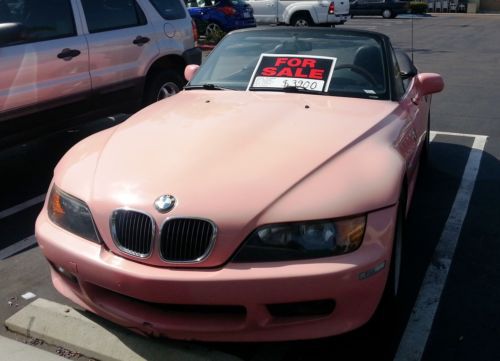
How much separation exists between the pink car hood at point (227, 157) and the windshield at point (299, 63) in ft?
0.60

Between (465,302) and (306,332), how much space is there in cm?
128

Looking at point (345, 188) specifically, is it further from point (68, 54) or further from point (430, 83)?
point (68, 54)

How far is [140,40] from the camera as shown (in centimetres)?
654

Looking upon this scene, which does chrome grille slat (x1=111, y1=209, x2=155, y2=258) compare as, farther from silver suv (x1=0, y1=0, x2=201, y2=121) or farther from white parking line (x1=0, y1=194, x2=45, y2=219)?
silver suv (x1=0, y1=0, x2=201, y2=121)

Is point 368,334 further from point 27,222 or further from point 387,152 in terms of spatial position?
point 27,222

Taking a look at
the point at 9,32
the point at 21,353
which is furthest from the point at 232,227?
the point at 9,32

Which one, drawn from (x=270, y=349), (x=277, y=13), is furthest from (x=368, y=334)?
(x=277, y=13)

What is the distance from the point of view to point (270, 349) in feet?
9.66

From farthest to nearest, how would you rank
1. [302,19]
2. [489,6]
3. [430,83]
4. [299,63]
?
1. [489,6]
2. [302,19]
3. [430,83]
4. [299,63]

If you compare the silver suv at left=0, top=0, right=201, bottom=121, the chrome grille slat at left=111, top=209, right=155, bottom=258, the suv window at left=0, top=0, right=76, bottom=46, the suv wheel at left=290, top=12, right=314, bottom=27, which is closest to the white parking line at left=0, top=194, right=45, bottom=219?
the silver suv at left=0, top=0, right=201, bottom=121

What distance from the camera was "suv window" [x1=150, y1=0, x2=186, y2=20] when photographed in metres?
6.96

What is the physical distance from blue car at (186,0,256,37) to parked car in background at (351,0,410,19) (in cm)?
1645

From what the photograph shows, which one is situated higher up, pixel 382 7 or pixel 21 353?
pixel 21 353

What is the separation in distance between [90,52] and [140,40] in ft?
2.53
